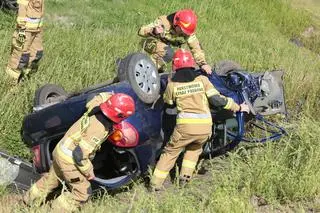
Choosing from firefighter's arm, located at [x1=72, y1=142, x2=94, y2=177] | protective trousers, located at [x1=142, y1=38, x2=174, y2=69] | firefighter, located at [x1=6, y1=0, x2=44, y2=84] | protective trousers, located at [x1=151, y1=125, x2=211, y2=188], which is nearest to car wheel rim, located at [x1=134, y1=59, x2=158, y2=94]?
protective trousers, located at [x1=151, y1=125, x2=211, y2=188]

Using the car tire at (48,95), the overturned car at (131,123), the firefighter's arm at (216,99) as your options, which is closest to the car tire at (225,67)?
the overturned car at (131,123)

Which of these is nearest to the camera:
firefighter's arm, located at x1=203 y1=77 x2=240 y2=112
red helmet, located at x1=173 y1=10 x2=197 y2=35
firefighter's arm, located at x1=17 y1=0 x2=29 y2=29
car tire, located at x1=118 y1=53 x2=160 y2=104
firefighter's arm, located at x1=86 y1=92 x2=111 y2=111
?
firefighter's arm, located at x1=86 y1=92 x2=111 y2=111

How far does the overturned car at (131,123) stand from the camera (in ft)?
19.9

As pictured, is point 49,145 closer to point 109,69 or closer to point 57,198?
point 57,198

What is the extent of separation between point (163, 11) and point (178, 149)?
8.96 m

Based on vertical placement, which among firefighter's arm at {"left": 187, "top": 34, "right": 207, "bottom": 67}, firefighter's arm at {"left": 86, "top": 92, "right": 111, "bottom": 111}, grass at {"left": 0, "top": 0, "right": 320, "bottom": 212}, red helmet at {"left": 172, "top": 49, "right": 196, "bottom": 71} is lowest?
grass at {"left": 0, "top": 0, "right": 320, "bottom": 212}

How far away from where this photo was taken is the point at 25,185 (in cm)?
621

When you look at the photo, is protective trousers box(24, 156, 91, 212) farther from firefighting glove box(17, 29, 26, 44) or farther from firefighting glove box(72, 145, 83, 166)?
firefighting glove box(17, 29, 26, 44)

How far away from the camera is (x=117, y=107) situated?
553 cm

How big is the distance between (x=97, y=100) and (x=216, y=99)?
1484 mm

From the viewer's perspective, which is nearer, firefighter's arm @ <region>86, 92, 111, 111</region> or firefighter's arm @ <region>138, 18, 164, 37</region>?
firefighter's arm @ <region>86, 92, 111, 111</region>

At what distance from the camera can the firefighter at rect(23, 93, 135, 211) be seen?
18.2 ft

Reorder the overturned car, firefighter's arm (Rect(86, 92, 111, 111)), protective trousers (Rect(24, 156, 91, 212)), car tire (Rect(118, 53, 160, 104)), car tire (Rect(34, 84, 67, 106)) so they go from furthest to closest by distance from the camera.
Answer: car tire (Rect(34, 84, 67, 106)) < car tire (Rect(118, 53, 160, 104)) < the overturned car < firefighter's arm (Rect(86, 92, 111, 111)) < protective trousers (Rect(24, 156, 91, 212))

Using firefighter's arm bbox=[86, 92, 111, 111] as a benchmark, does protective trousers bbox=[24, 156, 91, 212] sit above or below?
below
